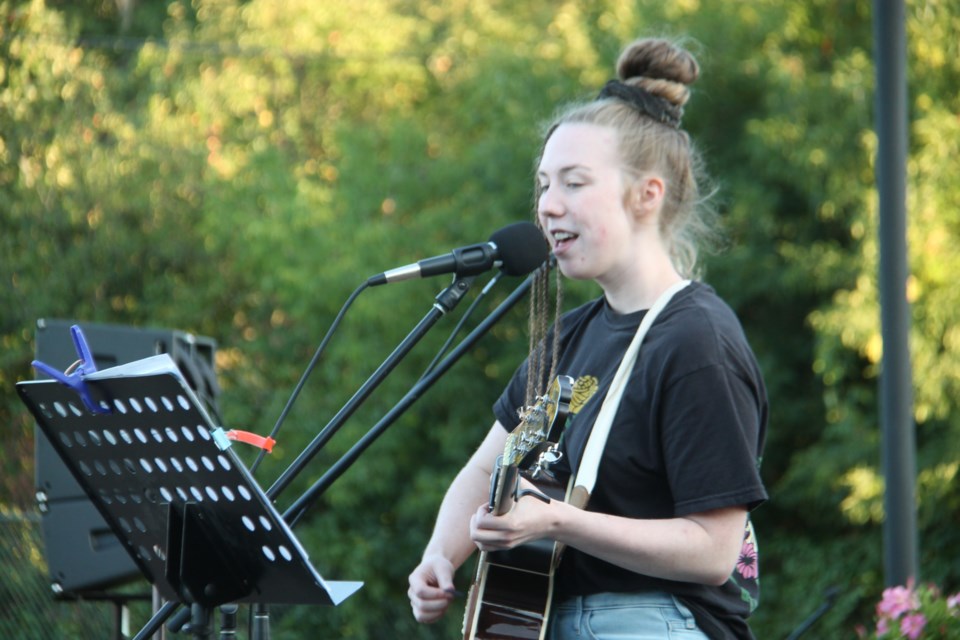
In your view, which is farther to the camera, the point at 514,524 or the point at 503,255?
the point at 503,255

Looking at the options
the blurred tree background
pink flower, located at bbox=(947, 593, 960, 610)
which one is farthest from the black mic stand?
the blurred tree background

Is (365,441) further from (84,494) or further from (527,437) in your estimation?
(84,494)

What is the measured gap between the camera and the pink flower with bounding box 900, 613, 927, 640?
3092 millimetres

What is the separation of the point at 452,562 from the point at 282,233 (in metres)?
6.70

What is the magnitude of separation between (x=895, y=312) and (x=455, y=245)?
4.74m

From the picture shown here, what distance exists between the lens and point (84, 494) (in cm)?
405

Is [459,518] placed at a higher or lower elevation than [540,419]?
lower

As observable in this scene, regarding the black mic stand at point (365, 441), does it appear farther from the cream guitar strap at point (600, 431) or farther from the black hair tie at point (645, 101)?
the black hair tie at point (645, 101)

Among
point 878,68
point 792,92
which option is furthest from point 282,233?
point 878,68

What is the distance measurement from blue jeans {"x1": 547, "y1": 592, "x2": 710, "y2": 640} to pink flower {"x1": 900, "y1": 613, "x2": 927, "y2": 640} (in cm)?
123

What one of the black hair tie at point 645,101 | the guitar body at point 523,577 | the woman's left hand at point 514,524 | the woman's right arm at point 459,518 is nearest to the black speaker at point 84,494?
the woman's right arm at point 459,518

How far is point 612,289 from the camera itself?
2.34 m

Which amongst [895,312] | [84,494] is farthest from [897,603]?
[84,494]

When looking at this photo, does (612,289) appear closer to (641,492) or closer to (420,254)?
(641,492)
